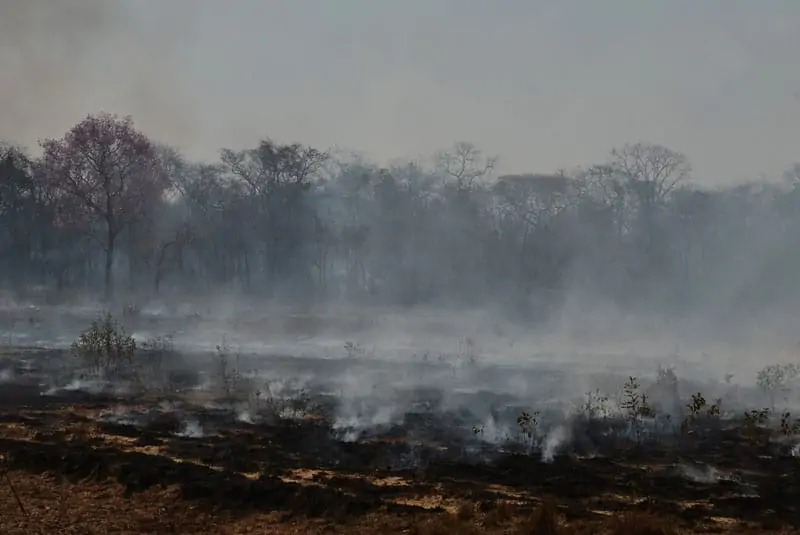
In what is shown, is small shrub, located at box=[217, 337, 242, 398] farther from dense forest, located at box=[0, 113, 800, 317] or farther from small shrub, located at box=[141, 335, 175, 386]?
dense forest, located at box=[0, 113, 800, 317]

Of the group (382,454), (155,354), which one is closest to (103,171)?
(155,354)

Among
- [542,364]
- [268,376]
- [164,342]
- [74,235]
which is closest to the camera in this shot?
[268,376]

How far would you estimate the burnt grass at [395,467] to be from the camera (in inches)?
318

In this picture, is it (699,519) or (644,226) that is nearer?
(699,519)

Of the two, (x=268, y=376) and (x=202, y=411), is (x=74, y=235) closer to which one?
(x=268, y=376)

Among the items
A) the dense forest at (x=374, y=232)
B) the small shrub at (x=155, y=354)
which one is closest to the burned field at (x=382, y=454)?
the small shrub at (x=155, y=354)

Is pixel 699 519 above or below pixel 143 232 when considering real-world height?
below

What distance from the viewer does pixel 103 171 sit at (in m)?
29.2

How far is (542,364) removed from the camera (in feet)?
66.7

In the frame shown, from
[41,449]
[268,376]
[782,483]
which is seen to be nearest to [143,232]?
[268,376]

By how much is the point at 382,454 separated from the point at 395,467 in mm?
680

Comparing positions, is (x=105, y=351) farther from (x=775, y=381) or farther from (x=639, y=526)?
(x=775, y=381)

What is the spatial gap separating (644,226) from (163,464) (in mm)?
27186

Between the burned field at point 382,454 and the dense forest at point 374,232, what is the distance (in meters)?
12.7
